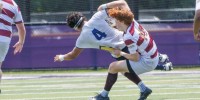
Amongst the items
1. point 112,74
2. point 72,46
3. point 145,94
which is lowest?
point 72,46

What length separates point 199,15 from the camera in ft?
25.0

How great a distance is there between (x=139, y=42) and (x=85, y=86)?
4139 mm

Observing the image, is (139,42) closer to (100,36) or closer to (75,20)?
(100,36)

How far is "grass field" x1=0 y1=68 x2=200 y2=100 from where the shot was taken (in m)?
11.5

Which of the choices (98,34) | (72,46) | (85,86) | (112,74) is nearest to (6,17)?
(98,34)

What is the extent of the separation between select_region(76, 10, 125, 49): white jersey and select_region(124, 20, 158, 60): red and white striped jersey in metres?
0.71

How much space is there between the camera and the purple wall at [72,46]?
18828 mm

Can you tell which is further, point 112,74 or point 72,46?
point 72,46

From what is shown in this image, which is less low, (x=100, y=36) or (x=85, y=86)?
(x=100, y=36)

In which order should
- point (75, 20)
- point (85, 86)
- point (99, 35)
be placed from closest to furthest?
point (75, 20), point (99, 35), point (85, 86)

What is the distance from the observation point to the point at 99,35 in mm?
10398

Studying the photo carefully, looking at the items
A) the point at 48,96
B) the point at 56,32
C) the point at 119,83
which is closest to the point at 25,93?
the point at 48,96

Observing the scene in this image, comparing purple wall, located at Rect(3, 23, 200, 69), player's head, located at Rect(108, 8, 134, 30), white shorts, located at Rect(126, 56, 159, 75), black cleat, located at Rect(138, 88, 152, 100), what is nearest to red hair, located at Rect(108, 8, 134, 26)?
player's head, located at Rect(108, 8, 134, 30)

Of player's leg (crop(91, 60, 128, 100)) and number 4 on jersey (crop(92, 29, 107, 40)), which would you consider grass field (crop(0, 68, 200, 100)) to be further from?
number 4 on jersey (crop(92, 29, 107, 40))
